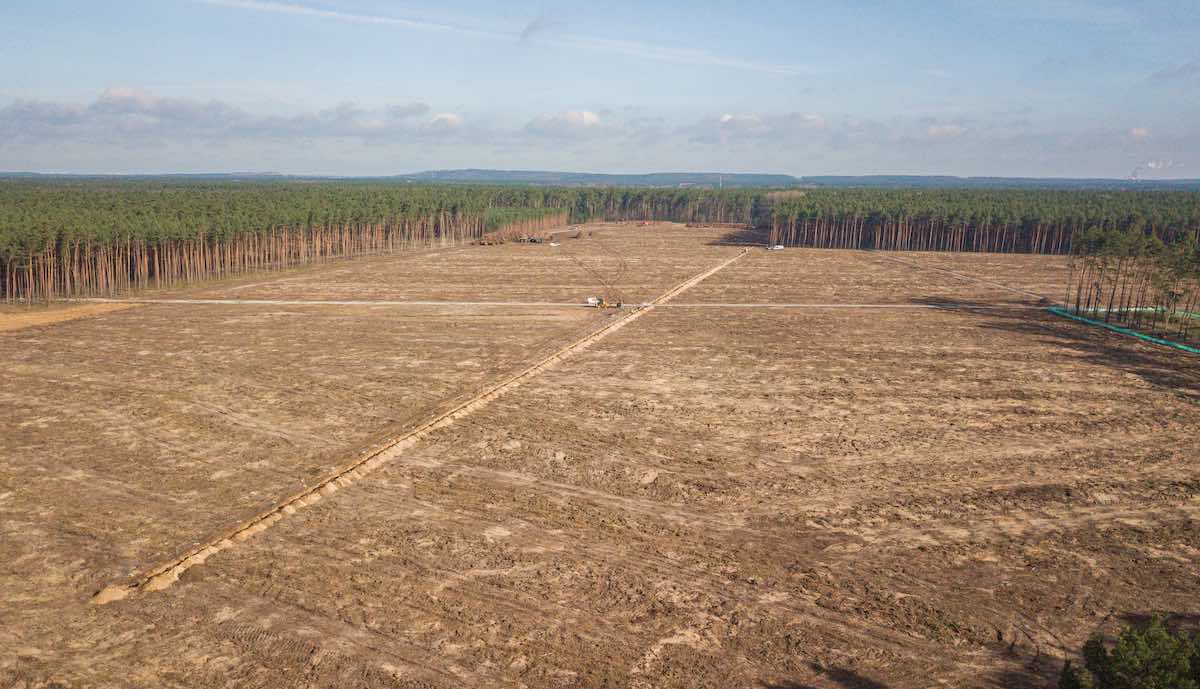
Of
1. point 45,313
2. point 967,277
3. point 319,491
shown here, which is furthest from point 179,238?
point 967,277

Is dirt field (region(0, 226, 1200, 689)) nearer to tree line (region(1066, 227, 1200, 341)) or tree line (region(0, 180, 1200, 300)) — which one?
tree line (region(1066, 227, 1200, 341))

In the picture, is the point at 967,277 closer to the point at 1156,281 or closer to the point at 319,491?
the point at 1156,281

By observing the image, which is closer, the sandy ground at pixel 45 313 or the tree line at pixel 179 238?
the sandy ground at pixel 45 313

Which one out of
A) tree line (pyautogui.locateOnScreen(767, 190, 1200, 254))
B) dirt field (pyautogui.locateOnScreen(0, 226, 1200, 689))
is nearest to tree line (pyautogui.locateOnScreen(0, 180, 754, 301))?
dirt field (pyautogui.locateOnScreen(0, 226, 1200, 689))

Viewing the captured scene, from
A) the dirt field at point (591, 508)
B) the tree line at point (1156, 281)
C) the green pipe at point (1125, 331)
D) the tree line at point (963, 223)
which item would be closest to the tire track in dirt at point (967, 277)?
the tree line at point (1156, 281)

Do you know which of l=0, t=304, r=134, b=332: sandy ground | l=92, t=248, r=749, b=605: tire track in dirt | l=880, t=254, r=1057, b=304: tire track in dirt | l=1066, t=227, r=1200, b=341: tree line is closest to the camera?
l=92, t=248, r=749, b=605: tire track in dirt

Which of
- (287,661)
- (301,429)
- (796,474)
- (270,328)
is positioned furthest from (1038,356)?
(270,328)

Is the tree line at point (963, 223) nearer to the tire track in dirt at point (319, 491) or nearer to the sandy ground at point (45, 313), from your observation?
the tire track in dirt at point (319, 491)
